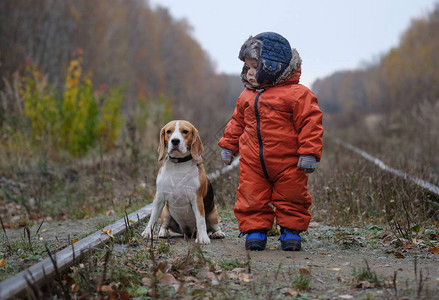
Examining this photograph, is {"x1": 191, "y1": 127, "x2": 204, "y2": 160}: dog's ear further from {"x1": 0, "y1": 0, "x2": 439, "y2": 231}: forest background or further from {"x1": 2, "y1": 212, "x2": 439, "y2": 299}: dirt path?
{"x1": 0, "y1": 0, "x2": 439, "y2": 231}: forest background

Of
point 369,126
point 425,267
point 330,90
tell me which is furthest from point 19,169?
point 330,90

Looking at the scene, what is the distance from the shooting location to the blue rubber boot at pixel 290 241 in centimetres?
412

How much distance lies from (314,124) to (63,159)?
6949mm

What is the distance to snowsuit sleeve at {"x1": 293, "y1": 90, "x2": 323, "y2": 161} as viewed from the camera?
3891mm

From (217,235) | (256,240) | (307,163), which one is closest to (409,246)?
(307,163)

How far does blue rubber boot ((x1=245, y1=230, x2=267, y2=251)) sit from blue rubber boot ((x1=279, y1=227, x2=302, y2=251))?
0.18m

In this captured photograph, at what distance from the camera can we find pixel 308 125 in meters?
3.92

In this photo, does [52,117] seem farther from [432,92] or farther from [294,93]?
[432,92]

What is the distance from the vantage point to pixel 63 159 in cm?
959

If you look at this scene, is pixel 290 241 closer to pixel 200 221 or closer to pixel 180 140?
pixel 200 221

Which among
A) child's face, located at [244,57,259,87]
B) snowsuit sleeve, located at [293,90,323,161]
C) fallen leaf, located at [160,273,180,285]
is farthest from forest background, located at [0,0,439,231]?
fallen leaf, located at [160,273,180,285]

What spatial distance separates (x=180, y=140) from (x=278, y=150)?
85cm

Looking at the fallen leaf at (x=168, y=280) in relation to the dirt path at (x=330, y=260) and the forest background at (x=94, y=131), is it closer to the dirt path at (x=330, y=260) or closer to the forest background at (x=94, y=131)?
the dirt path at (x=330, y=260)

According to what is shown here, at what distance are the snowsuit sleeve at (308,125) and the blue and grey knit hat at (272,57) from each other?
27cm
